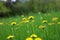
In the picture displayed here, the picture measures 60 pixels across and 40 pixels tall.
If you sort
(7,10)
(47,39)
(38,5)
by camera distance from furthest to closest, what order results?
(38,5)
(7,10)
(47,39)

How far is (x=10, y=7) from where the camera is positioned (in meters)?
17.2

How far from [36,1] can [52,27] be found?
15.3 meters

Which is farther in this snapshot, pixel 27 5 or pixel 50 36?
pixel 27 5

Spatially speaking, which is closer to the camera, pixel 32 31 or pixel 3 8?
pixel 32 31

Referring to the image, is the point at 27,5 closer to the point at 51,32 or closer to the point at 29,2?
the point at 29,2

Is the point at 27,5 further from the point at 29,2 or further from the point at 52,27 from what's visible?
the point at 52,27

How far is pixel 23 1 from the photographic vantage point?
20.6 m

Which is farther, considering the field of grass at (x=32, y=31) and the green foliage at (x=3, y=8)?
the green foliage at (x=3, y=8)

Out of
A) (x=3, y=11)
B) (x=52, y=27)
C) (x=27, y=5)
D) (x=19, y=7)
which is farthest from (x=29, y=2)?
(x=52, y=27)

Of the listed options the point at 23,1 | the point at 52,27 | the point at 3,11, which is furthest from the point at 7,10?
the point at 52,27

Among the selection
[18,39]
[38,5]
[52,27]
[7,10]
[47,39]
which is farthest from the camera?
[38,5]

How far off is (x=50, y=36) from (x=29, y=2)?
16.4 m

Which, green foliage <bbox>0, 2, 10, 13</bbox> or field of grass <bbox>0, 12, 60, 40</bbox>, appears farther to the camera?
green foliage <bbox>0, 2, 10, 13</bbox>

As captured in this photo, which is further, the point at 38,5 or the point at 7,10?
the point at 38,5
